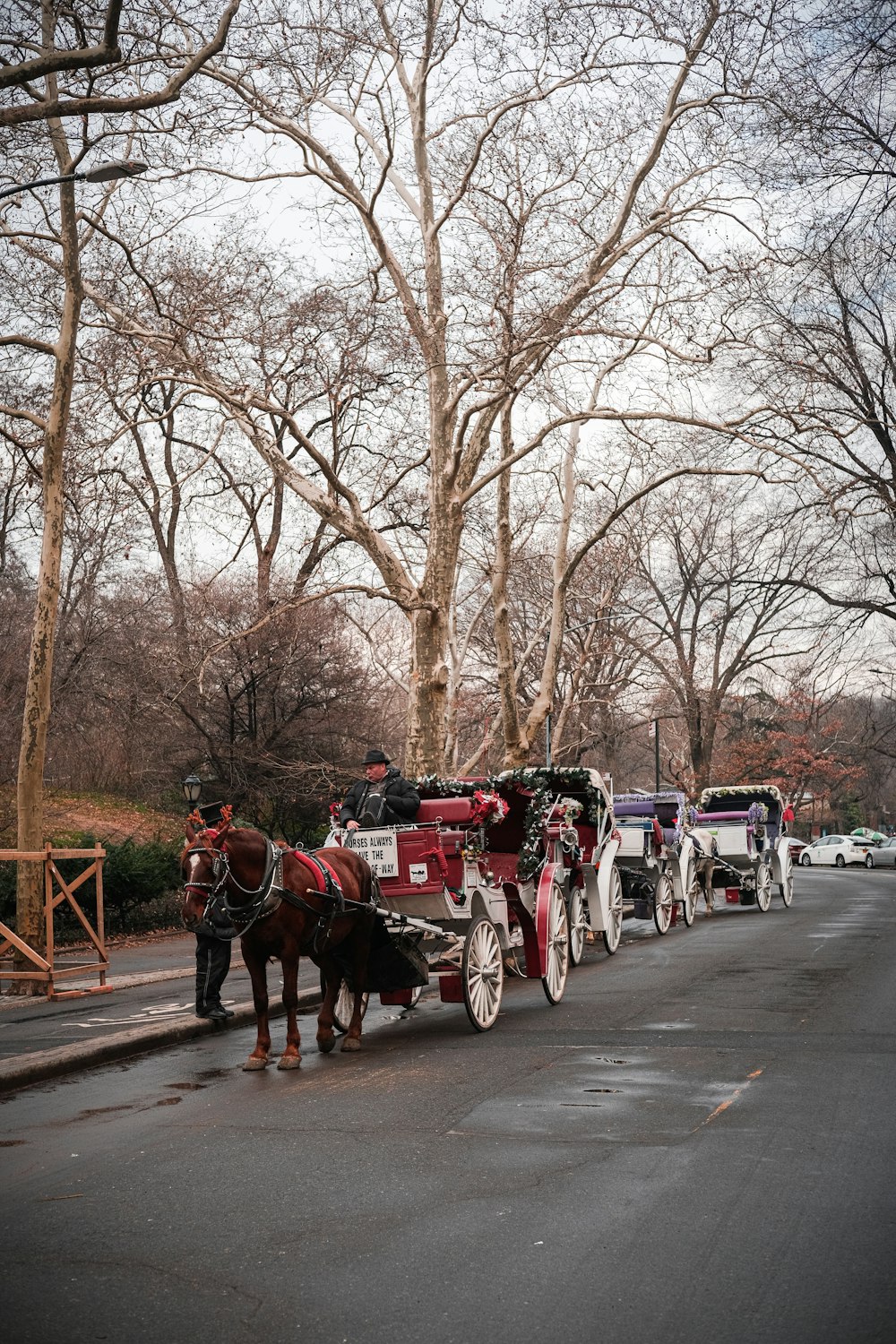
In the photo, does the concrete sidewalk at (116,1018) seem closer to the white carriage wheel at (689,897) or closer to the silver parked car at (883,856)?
the white carriage wheel at (689,897)

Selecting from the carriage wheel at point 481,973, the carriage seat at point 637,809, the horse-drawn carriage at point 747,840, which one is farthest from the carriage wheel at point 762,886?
the carriage wheel at point 481,973

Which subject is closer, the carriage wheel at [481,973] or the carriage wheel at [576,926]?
the carriage wheel at [481,973]

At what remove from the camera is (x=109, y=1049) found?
11.1 metres

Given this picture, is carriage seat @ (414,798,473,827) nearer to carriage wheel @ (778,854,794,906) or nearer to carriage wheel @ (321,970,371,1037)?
carriage wheel @ (321,970,371,1037)

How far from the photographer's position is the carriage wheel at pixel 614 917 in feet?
59.8

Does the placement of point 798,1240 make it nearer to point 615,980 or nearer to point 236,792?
point 615,980

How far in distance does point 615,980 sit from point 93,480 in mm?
11092

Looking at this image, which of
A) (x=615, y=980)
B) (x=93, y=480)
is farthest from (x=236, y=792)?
(x=615, y=980)

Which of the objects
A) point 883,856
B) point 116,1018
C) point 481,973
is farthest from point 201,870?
point 883,856

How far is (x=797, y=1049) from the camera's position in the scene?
996cm

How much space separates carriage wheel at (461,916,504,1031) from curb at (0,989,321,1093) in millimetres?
2671

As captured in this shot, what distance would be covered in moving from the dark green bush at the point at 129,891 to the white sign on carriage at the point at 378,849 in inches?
453

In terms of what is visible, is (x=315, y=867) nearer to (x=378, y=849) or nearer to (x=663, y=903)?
(x=378, y=849)

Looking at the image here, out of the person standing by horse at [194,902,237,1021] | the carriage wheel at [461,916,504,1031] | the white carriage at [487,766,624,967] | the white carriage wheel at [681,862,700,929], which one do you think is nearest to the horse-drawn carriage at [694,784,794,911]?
the white carriage wheel at [681,862,700,929]
